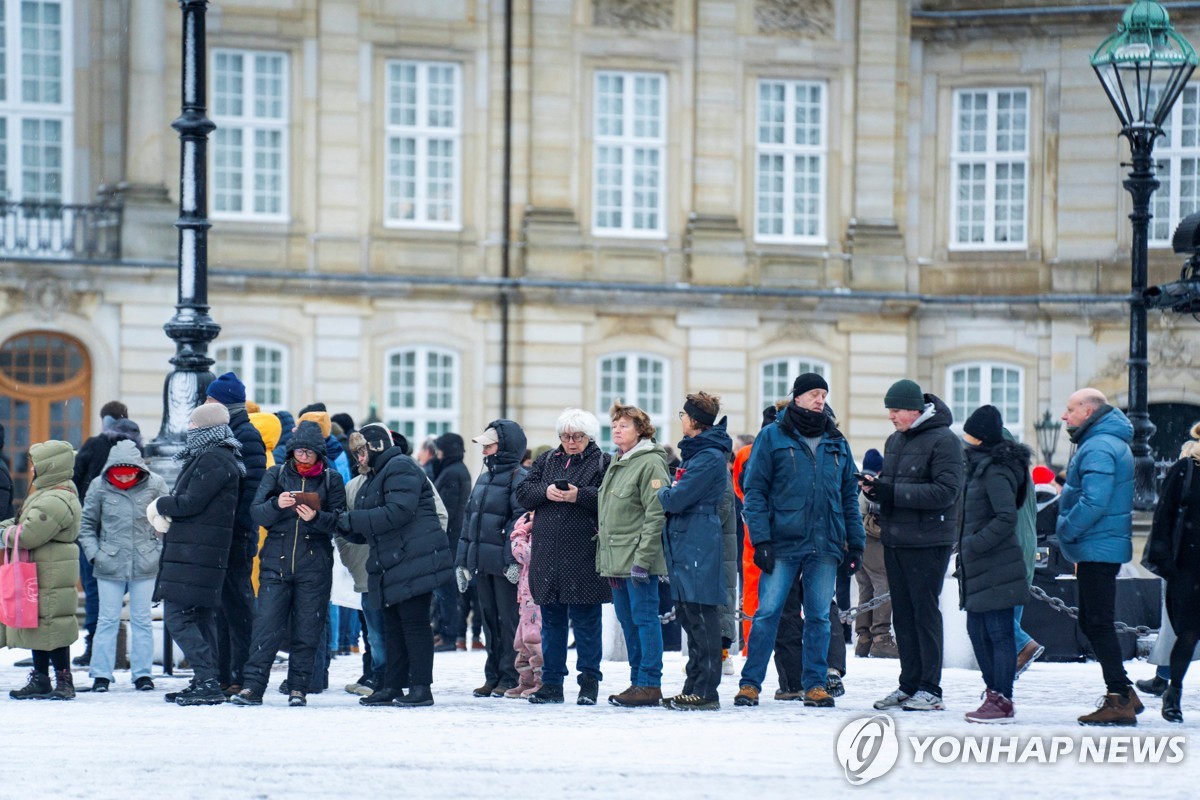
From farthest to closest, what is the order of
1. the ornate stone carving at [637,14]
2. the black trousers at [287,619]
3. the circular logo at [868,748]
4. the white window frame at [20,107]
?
the ornate stone carving at [637,14], the white window frame at [20,107], the black trousers at [287,619], the circular logo at [868,748]

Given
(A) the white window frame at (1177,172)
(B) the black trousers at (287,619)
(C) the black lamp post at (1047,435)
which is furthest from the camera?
(A) the white window frame at (1177,172)

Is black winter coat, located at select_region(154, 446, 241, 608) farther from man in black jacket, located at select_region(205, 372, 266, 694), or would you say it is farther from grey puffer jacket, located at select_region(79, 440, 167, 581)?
grey puffer jacket, located at select_region(79, 440, 167, 581)

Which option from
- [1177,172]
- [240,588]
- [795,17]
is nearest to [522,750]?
[240,588]

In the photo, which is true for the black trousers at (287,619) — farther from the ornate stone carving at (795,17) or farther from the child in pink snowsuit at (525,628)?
the ornate stone carving at (795,17)

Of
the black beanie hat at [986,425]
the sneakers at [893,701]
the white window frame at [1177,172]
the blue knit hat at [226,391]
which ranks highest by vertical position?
the white window frame at [1177,172]

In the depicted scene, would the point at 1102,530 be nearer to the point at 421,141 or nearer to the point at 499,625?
the point at 499,625

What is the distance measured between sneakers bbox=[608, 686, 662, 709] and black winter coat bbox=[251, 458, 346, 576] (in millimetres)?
1947

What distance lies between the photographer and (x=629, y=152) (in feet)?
95.7

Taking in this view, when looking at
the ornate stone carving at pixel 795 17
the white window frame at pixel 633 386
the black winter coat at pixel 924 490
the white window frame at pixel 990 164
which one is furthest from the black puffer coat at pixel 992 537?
the white window frame at pixel 990 164

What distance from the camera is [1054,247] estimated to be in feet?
98.6

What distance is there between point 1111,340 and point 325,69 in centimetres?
1141

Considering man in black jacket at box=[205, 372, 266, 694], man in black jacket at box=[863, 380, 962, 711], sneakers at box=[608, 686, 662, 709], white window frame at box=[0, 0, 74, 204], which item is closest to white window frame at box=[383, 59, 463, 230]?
white window frame at box=[0, 0, 74, 204]

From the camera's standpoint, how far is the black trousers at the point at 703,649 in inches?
489

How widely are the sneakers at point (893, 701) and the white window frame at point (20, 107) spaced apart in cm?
1803
